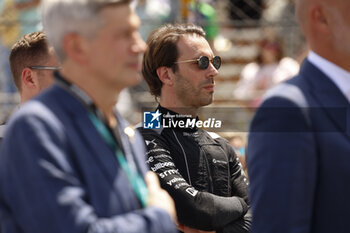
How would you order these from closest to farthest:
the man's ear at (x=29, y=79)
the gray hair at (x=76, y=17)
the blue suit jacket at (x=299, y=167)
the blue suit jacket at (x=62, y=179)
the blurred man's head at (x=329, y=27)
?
the blue suit jacket at (x=62, y=179) → the gray hair at (x=76, y=17) → the blue suit jacket at (x=299, y=167) → the blurred man's head at (x=329, y=27) → the man's ear at (x=29, y=79)

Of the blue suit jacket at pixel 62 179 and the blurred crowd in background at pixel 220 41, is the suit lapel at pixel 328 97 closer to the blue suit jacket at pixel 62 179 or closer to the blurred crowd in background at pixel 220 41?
the blue suit jacket at pixel 62 179

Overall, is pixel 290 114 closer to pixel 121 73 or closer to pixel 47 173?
pixel 121 73

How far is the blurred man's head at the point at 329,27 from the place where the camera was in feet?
7.87

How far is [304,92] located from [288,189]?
14.2 inches

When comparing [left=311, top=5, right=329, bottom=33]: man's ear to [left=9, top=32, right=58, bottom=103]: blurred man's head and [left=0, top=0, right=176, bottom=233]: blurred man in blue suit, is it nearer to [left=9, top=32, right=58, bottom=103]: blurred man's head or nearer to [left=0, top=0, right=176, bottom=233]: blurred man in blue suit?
[left=0, top=0, right=176, bottom=233]: blurred man in blue suit

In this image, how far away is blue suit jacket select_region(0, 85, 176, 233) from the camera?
193 cm

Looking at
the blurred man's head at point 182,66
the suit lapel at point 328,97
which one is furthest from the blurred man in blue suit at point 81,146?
the blurred man's head at point 182,66

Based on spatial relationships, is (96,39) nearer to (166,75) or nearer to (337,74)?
(337,74)

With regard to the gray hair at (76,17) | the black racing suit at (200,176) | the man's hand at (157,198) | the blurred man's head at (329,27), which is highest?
the gray hair at (76,17)

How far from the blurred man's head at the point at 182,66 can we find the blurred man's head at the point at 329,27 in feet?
5.30

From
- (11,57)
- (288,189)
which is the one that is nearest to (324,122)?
(288,189)

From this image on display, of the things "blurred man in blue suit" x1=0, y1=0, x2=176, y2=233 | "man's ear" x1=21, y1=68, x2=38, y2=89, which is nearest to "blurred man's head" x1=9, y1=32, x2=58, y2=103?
"man's ear" x1=21, y1=68, x2=38, y2=89

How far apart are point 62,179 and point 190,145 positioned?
1.87m

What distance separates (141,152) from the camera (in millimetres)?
2371
